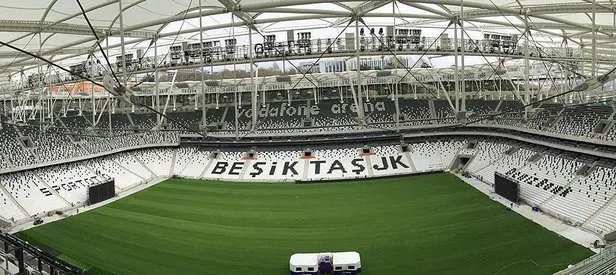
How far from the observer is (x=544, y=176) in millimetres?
24141

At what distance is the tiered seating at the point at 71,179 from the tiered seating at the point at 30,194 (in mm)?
775

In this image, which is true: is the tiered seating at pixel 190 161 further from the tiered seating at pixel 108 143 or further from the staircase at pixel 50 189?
the staircase at pixel 50 189

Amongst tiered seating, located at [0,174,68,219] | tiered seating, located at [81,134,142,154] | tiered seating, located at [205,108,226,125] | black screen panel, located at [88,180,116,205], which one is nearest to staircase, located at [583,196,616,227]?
black screen panel, located at [88,180,116,205]

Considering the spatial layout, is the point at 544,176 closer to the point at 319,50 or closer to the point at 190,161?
the point at 319,50

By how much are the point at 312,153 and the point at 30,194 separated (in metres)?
20.3

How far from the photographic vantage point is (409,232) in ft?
60.9

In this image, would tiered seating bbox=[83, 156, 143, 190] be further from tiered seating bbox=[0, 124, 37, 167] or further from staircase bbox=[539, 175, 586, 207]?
staircase bbox=[539, 175, 586, 207]

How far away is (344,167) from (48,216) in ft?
66.0

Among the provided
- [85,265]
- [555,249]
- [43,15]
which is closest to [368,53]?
[555,249]

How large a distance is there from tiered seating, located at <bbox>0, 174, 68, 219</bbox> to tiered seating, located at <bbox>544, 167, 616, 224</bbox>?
27.3m

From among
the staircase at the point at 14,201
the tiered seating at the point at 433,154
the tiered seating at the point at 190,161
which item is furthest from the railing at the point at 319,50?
the tiered seating at the point at 190,161

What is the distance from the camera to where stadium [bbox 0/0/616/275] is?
15.1 m

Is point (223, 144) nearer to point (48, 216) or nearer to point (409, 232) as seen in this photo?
point (48, 216)

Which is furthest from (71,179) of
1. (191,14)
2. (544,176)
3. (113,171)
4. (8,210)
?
(544,176)
